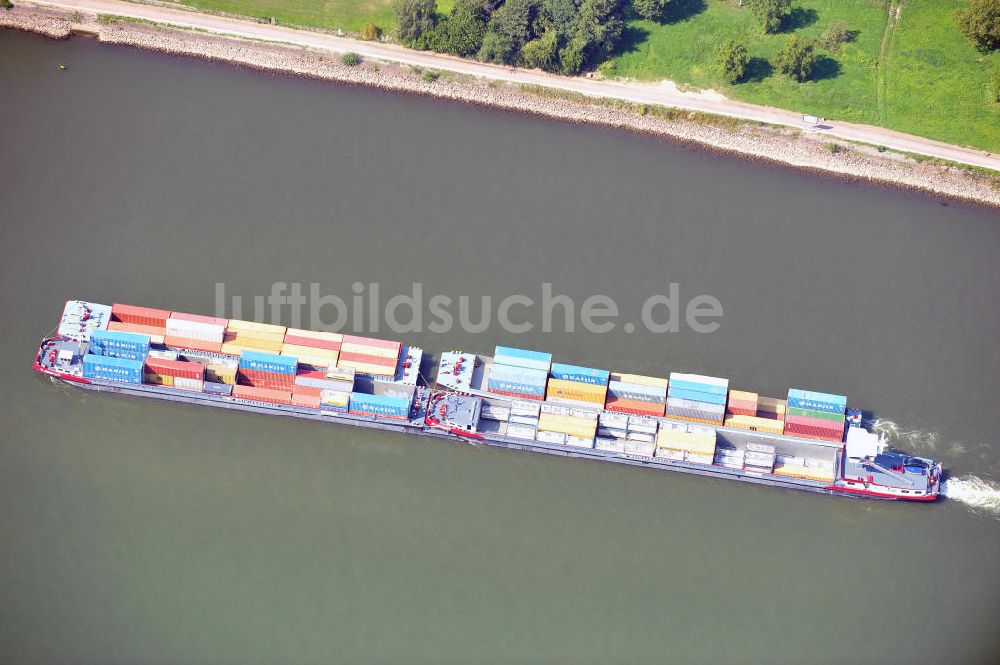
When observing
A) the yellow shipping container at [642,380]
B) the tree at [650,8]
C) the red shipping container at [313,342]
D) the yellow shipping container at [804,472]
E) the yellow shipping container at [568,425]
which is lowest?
the yellow shipping container at [804,472]

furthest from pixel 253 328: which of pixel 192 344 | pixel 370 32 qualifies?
pixel 370 32

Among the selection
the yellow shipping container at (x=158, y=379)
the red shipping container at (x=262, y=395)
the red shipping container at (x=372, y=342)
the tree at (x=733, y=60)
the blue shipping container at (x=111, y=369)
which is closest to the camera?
the blue shipping container at (x=111, y=369)

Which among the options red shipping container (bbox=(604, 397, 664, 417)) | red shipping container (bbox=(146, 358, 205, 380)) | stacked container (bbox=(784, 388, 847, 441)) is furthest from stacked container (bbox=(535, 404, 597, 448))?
red shipping container (bbox=(146, 358, 205, 380))

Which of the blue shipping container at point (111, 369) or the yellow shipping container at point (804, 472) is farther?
the blue shipping container at point (111, 369)

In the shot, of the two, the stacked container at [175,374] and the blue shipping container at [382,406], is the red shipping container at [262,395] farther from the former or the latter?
the blue shipping container at [382,406]

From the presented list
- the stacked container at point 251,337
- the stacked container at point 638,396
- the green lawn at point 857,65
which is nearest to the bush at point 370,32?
the green lawn at point 857,65

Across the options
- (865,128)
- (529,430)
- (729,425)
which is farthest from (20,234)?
(865,128)

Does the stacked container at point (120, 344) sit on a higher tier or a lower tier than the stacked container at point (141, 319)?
lower
